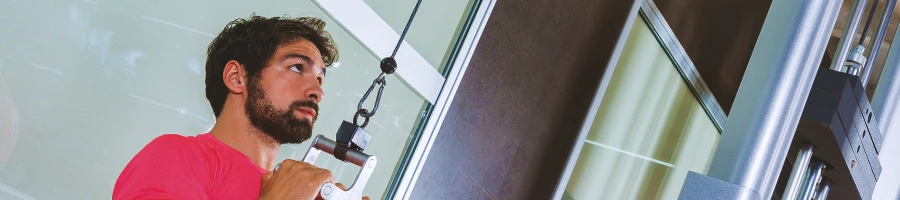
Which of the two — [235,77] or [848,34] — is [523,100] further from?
[235,77]

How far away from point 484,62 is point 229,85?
930 millimetres

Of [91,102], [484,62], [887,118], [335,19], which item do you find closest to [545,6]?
[484,62]

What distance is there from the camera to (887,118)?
11.5ft

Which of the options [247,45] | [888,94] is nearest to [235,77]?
[247,45]

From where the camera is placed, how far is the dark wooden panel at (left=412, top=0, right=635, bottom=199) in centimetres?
228

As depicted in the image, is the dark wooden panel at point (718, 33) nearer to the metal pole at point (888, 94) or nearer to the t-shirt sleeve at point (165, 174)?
the metal pole at point (888, 94)

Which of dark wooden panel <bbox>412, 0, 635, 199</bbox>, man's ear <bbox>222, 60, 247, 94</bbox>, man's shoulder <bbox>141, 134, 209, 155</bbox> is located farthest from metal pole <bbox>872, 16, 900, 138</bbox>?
man's shoulder <bbox>141, 134, 209, 155</bbox>

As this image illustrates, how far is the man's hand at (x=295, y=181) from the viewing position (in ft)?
4.02

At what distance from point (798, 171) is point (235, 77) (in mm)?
1872

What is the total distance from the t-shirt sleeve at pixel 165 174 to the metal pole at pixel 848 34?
215 centimetres

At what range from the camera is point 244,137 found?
4.61 ft

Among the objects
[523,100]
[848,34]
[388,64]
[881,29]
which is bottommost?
[388,64]

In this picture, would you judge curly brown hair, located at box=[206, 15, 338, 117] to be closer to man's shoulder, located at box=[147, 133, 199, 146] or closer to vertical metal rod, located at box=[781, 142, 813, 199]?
man's shoulder, located at box=[147, 133, 199, 146]

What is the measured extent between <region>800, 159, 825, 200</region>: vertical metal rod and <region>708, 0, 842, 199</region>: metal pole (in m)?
0.70
